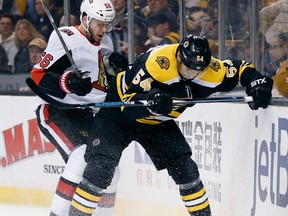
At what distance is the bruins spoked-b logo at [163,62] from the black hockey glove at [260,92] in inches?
18.6

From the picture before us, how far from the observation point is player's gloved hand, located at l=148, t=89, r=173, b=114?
4945 mm

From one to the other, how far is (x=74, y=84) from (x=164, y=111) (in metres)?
0.82

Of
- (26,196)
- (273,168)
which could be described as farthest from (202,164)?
(26,196)

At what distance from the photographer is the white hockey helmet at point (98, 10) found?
579 cm

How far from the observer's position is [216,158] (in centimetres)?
639

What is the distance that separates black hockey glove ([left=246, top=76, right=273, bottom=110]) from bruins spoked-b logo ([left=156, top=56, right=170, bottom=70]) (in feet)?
1.55

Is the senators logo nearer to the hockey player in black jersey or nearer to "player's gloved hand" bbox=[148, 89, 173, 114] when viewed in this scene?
the hockey player in black jersey

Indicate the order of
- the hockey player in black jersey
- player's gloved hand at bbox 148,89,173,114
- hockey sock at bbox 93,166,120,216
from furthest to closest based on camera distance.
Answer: hockey sock at bbox 93,166,120,216 < the hockey player in black jersey < player's gloved hand at bbox 148,89,173,114

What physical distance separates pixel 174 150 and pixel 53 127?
2.86ft

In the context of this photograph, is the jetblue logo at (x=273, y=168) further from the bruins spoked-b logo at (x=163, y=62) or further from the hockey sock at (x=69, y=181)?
the hockey sock at (x=69, y=181)

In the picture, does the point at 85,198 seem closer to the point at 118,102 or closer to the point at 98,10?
the point at 118,102

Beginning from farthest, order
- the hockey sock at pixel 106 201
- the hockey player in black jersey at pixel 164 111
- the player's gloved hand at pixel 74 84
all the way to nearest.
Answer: the hockey sock at pixel 106 201, the player's gloved hand at pixel 74 84, the hockey player in black jersey at pixel 164 111

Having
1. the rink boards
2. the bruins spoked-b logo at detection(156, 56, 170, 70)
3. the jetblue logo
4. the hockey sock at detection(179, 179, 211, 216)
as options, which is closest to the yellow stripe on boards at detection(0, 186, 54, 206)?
the rink boards

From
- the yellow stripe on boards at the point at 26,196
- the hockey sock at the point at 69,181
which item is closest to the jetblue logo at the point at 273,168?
the hockey sock at the point at 69,181
